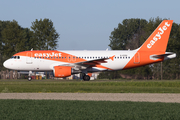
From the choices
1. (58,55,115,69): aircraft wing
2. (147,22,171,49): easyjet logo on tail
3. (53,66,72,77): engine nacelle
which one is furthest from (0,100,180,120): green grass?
(147,22,171,49): easyjet logo on tail

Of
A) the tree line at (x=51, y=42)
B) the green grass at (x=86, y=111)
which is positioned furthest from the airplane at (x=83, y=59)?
the green grass at (x=86, y=111)

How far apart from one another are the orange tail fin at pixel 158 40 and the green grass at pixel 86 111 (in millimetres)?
23223

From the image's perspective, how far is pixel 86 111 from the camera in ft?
35.6

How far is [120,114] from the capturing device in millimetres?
10266

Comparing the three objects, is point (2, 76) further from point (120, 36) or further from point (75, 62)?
point (120, 36)

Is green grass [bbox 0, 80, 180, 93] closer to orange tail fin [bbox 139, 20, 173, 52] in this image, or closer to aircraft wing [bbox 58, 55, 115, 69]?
aircraft wing [bbox 58, 55, 115, 69]

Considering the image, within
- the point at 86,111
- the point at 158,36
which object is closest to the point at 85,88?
the point at 86,111

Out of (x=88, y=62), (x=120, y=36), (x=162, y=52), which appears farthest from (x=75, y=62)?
(x=120, y=36)

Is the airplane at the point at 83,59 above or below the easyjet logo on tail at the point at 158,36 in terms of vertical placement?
below

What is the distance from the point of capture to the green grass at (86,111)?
9719 millimetres

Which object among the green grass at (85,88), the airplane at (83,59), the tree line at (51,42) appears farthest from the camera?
the tree line at (51,42)

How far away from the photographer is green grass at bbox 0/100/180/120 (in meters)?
9.72

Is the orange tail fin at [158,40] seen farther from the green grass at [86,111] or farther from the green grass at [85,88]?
the green grass at [86,111]

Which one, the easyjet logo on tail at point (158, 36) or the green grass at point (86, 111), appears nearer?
the green grass at point (86, 111)
